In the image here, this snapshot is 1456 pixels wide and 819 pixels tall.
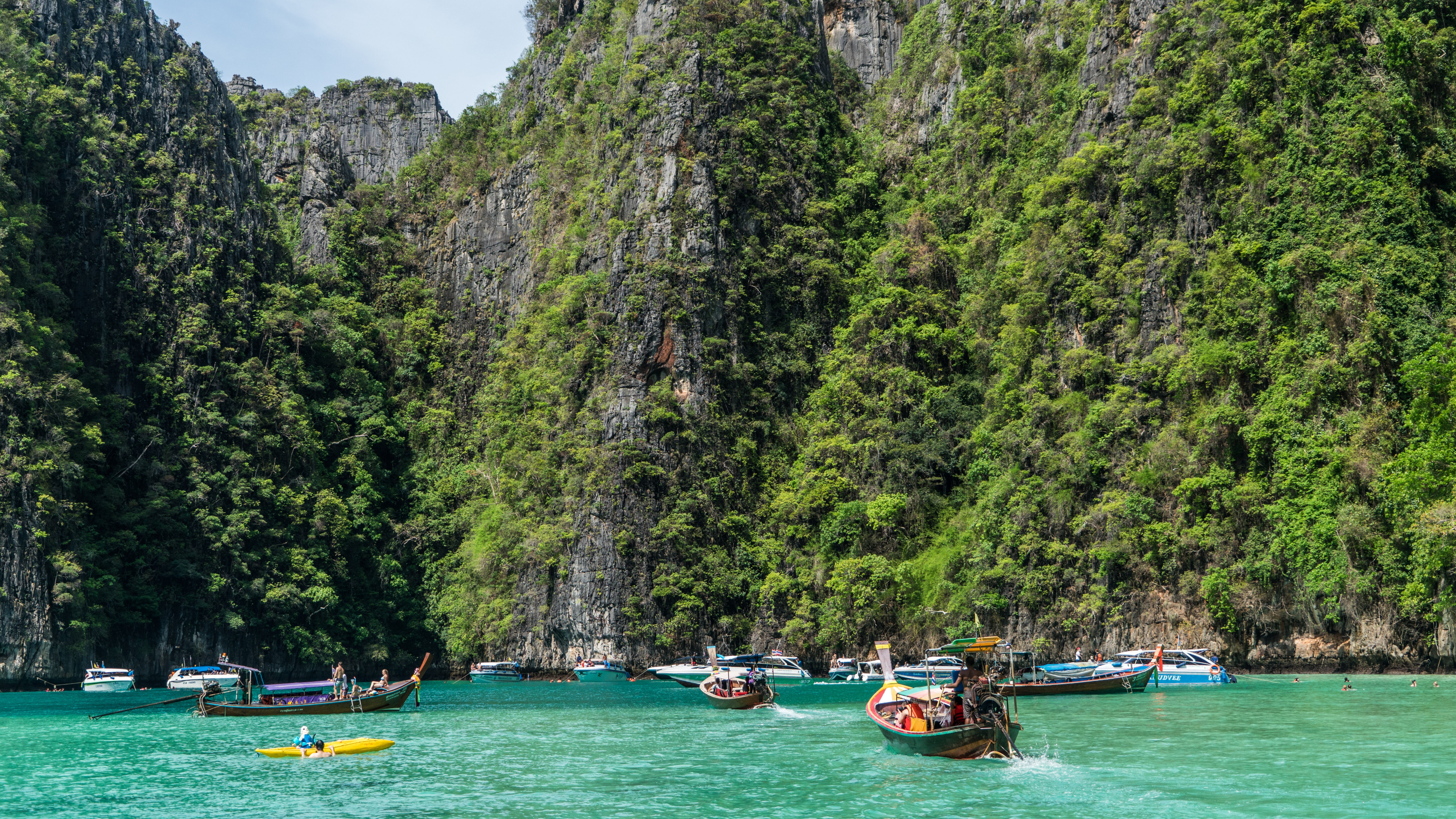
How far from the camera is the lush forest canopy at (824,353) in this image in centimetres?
5275

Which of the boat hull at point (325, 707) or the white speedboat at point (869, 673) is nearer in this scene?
the boat hull at point (325, 707)

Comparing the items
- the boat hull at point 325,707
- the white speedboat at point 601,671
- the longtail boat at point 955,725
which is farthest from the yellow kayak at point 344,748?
the white speedboat at point 601,671

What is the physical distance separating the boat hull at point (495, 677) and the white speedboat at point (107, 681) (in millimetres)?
20544

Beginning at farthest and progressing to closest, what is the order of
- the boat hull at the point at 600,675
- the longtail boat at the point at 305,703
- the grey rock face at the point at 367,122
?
the grey rock face at the point at 367,122 < the boat hull at the point at 600,675 < the longtail boat at the point at 305,703

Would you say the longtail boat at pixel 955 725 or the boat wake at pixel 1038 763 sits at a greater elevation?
the longtail boat at pixel 955 725

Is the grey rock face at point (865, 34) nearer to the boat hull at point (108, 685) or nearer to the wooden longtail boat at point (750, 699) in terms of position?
the wooden longtail boat at point (750, 699)

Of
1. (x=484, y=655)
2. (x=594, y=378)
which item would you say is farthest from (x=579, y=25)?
(x=484, y=655)

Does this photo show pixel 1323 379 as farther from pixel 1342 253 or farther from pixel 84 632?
pixel 84 632

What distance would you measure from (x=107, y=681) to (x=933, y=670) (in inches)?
1789

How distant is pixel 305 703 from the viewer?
1790 inches

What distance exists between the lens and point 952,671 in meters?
55.4

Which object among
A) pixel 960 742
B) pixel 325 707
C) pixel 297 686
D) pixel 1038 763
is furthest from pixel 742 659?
pixel 1038 763

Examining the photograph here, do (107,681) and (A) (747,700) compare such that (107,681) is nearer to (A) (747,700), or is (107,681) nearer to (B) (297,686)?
(B) (297,686)

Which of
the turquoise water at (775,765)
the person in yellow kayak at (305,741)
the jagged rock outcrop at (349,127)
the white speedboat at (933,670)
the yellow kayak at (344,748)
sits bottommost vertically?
the turquoise water at (775,765)
